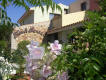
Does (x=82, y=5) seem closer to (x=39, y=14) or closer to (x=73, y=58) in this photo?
(x=39, y=14)

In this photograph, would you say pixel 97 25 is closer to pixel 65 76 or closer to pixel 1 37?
pixel 65 76

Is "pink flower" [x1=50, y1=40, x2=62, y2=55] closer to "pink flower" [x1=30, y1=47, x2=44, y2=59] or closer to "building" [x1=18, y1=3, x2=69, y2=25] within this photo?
"pink flower" [x1=30, y1=47, x2=44, y2=59]

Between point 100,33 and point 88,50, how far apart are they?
116 mm

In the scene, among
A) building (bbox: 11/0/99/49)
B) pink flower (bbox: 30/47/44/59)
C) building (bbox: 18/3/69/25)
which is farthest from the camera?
building (bbox: 18/3/69/25)

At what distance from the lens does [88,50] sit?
1146 mm

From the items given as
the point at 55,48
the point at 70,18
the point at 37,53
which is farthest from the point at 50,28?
the point at 37,53

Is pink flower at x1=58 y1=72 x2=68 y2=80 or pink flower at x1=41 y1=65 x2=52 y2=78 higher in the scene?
pink flower at x1=41 y1=65 x2=52 y2=78

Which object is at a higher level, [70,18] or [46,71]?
[46,71]

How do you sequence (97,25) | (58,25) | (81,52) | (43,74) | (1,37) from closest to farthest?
(43,74) → (81,52) → (97,25) → (1,37) → (58,25)

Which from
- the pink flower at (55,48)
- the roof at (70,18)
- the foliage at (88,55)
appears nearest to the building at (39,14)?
the roof at (70,18)

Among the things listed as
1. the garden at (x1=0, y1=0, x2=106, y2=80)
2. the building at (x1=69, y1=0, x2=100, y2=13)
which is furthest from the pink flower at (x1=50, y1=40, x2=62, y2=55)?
the building at (x1=69, y1=0, x2=100, y2=13)

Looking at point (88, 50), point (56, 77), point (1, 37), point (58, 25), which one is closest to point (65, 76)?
point (56, 77)

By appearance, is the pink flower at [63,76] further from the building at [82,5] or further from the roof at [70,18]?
the building at [82,5]

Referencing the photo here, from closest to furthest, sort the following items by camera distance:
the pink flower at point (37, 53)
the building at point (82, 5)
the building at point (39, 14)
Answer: the pink flower at point (37, 53), the building at point (82, 5), the building at point (39, 14)
